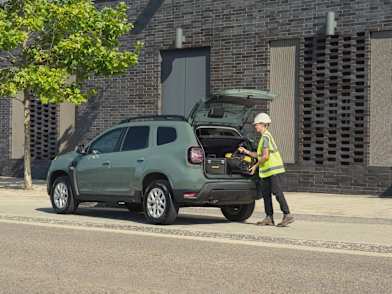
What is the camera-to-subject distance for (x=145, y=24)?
965 inches

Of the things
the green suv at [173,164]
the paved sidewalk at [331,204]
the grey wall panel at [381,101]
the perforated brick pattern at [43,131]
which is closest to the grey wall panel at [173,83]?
the paved sidewalk at [331,204]

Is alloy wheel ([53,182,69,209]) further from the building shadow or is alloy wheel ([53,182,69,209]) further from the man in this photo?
the building shadow

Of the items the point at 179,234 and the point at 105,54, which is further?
the point at 105,54

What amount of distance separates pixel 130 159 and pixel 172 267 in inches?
197

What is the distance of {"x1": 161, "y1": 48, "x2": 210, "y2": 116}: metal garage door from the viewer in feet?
76.3

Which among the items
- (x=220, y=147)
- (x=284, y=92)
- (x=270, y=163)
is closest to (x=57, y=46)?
(x=284, y=92)

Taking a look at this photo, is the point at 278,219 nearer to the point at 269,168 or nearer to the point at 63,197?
the point at 269,168

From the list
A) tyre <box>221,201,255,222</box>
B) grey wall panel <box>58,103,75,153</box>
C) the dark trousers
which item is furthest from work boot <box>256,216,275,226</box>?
grey wall panel <box>58,103,75,153</box>

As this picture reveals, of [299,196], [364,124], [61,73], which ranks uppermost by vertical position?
[61,73]

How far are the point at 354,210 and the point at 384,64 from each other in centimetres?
525

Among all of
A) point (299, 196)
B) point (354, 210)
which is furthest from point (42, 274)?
point (299, 196)

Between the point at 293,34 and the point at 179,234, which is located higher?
the point at 293,34

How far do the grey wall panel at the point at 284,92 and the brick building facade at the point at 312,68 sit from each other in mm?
28

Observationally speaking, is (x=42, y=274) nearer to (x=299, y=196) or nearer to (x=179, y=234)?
(x=179, y=234)
